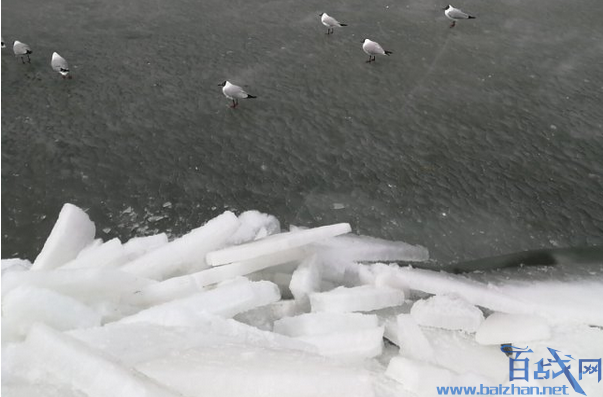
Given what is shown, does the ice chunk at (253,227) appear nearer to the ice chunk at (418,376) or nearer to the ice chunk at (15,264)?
the ice chunk at (15,264)

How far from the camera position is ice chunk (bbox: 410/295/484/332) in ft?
12.8

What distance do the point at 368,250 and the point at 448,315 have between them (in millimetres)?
1023

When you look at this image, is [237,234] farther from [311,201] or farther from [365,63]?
[365,63]

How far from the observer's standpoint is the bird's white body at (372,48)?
7301mm

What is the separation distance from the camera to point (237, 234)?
4742 millimetres

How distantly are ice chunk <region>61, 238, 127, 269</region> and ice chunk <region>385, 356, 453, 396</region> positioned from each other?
2.31 m

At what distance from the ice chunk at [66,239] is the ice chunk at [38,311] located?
821mm

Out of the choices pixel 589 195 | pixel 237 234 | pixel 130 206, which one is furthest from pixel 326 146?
pixel 589 195

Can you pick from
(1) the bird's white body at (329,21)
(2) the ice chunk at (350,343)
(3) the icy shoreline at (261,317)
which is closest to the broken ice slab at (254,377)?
(3) the icy shoreline at (261,317)

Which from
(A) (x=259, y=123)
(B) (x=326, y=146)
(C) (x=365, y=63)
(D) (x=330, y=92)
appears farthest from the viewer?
(C) (x=365, y=63)

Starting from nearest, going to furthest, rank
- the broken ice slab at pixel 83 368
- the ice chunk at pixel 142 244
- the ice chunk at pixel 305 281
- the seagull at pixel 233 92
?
the broken ice slab at pixel 83 368, the ice chunk at pixel 305 281, the ice chunk at pixel 142 244, the seagull at pixel 233 92

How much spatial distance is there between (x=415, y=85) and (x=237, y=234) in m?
3.51

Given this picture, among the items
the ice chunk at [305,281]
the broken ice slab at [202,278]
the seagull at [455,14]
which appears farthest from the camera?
the seagull at [455,14]

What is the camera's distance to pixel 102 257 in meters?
4.24
